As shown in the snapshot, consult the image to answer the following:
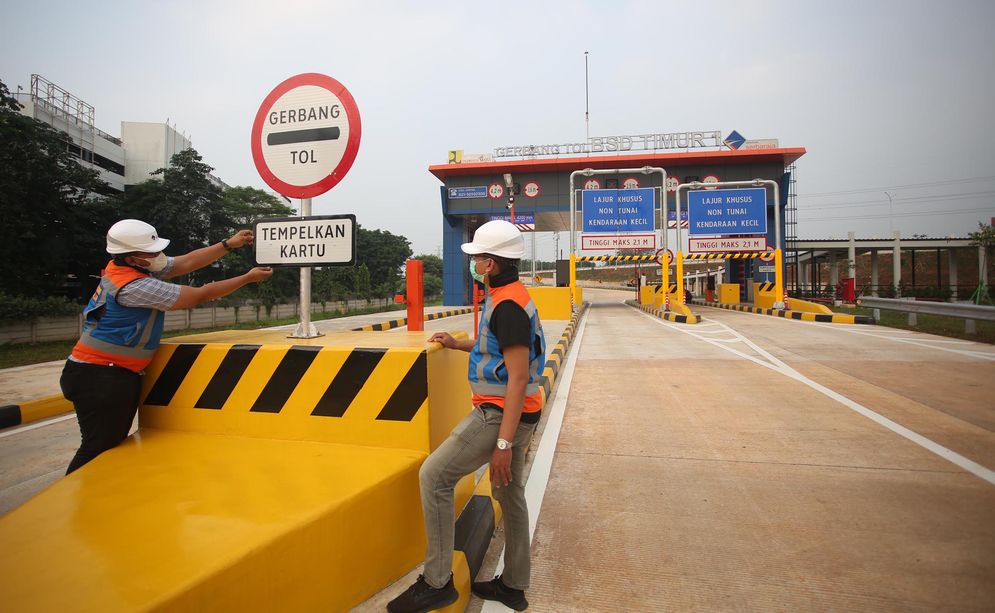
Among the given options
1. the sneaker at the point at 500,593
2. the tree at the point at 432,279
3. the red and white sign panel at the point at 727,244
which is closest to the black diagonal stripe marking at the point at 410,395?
the sneaker at the point at 500,593

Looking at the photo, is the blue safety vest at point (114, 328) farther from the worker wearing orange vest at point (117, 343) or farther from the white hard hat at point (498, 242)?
the white hard hat at point (498, 242)

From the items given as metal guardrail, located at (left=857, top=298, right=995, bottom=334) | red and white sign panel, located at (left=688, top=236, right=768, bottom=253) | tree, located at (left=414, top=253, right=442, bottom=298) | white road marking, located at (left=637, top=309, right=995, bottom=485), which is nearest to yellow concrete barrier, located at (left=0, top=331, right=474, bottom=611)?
white road marking, located at (left=637, top=309, right=995, bottom=485)

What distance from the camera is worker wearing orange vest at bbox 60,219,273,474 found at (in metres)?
2.23

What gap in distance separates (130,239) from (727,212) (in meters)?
17.6

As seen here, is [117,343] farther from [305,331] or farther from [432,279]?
[432,279]

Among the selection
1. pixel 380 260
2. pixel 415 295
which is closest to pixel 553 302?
pixel 415 295

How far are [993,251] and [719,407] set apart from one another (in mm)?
33851

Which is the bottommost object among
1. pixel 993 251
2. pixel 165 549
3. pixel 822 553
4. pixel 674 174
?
pixel 822 553

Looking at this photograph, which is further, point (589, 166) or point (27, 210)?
point (589, 166)

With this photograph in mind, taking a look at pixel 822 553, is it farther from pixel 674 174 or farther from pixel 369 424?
pixel 674 174

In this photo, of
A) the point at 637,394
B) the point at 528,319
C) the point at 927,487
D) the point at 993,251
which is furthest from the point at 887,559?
the point at 993,251

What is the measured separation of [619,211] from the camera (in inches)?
687

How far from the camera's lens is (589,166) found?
27828 mm

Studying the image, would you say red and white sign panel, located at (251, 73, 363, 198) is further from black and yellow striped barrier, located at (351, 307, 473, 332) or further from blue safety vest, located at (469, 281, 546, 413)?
black and yellow striped barrier, located at (351, 307, 473, 332)
